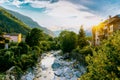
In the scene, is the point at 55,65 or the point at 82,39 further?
the point at 82,39

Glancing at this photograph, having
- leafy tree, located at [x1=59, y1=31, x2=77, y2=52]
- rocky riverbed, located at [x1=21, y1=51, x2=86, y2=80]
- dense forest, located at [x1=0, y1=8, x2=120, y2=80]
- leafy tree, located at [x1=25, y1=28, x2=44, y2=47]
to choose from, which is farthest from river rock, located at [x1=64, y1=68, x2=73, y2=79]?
leafy tree, located at [x1=25, y1=28, x2=44, y2=47]

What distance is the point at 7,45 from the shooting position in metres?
95.8

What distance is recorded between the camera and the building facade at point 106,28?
261ft

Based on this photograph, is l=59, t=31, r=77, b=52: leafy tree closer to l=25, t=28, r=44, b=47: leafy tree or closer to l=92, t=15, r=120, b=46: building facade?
l=92, t=15, r=120, b=46: building facade

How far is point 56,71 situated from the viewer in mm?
85875

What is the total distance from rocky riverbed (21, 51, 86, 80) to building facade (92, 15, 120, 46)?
408 inches

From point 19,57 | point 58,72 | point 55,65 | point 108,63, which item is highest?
point 108,63

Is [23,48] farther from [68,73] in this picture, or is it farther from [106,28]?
[106,28]

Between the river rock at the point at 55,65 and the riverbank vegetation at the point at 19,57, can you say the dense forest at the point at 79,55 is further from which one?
the river rock at the point at 55,65

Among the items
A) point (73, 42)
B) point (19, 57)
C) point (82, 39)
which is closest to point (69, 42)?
point (73, 42)

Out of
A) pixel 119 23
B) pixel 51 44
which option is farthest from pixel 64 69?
pixel 51 44

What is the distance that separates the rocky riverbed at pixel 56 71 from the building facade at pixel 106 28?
10.4 m

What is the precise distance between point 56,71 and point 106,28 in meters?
16.8

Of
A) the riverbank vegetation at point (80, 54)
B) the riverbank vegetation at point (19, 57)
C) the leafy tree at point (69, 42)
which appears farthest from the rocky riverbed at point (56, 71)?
the leafy tree at point (69, 42)
